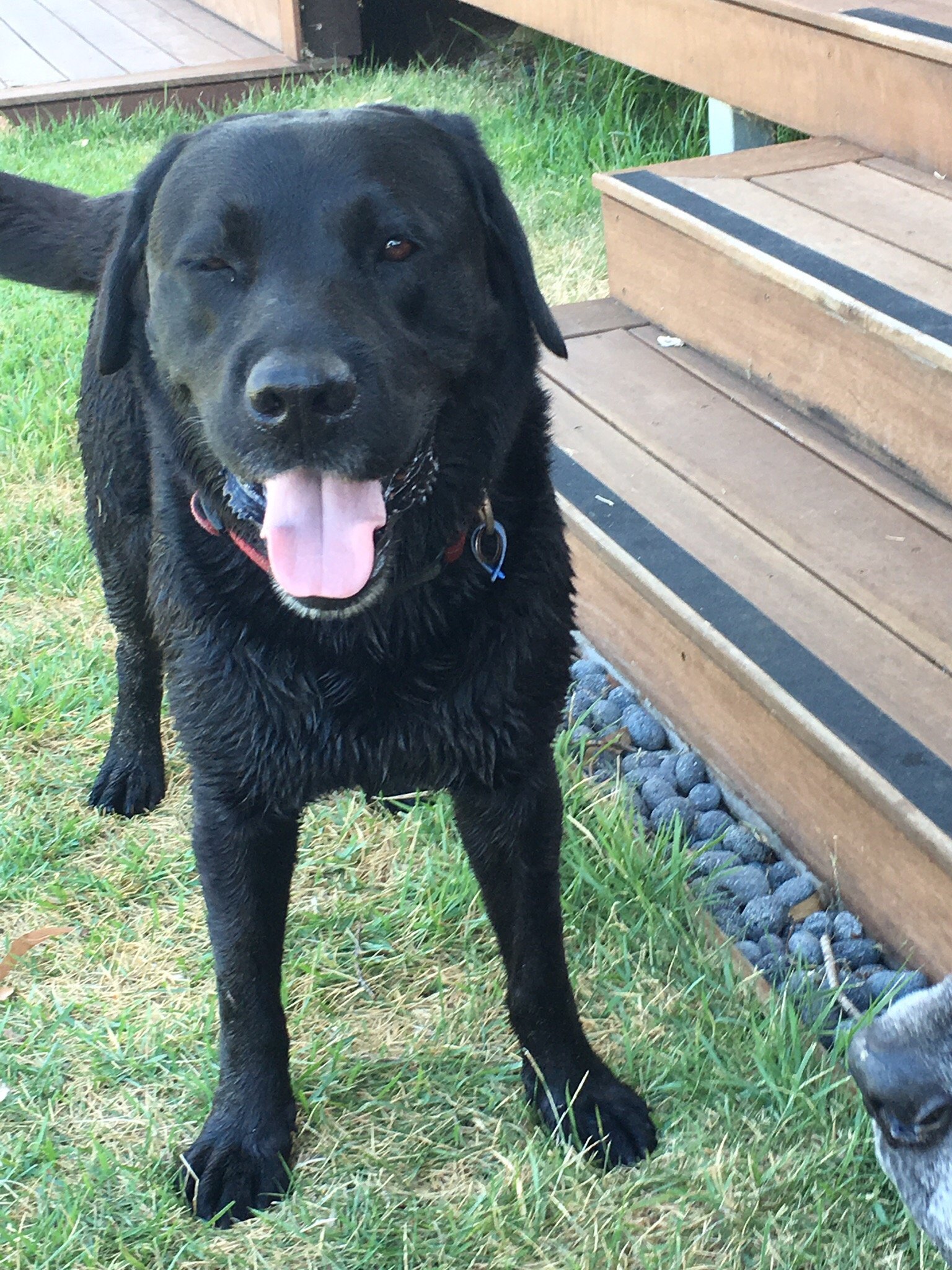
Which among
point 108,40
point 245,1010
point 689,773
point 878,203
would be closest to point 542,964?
point 245,1010

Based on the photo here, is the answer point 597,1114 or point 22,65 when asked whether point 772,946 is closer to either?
point 597,1114

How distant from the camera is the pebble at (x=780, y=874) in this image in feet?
7.66

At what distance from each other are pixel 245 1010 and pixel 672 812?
95 cm

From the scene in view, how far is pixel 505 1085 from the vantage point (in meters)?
1.99

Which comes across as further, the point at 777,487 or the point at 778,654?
the point at 777,487

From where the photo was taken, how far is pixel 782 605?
2385 mm

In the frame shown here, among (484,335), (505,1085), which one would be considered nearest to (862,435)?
(484,335)

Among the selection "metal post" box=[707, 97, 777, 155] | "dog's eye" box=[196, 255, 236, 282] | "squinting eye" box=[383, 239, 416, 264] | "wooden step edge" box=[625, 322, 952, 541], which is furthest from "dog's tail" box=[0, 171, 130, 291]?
"metal post" box=[707, 97, 777, 155]

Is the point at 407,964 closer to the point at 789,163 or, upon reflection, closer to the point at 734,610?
the point at 734,610

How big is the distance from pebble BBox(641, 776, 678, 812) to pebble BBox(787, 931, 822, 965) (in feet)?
1.37

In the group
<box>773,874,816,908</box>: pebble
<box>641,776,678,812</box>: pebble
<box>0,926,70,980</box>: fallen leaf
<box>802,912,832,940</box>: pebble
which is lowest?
<box>0,926,70,980</box>: fallen leaf

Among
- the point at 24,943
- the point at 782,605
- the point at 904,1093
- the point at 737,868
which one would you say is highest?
the point at 904,1093

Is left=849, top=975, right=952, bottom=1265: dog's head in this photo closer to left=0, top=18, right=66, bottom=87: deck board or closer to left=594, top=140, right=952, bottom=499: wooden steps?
left=594, top=140, right=952, bottom=499: wooden steps

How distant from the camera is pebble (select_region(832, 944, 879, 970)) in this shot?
2.12m
